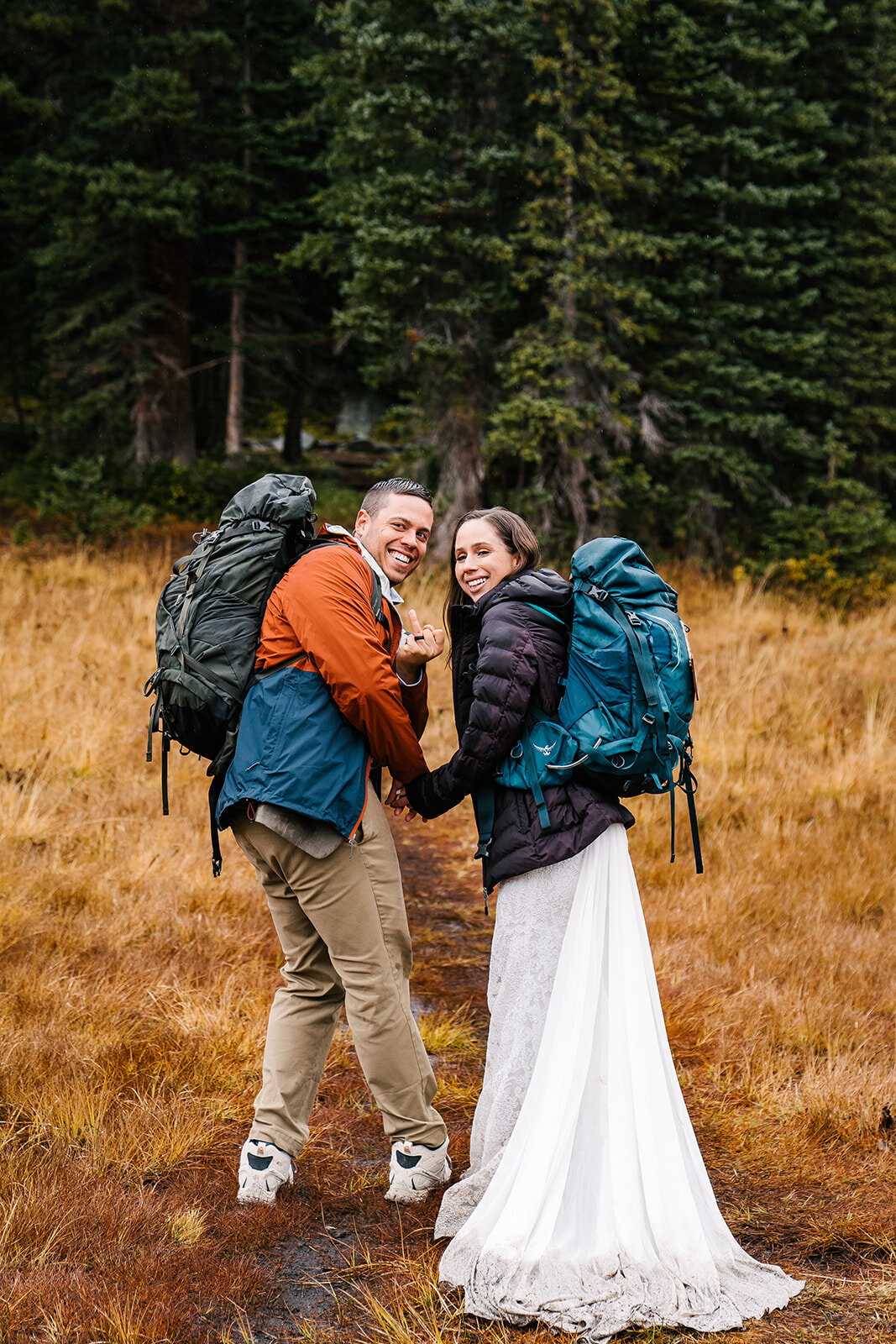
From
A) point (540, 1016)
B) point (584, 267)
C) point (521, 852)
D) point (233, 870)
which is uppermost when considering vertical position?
point (584, 267)

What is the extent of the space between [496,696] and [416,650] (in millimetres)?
370

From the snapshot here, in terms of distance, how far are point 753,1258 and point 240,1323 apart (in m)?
1.42

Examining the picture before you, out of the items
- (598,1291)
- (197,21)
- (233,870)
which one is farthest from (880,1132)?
(197,21)

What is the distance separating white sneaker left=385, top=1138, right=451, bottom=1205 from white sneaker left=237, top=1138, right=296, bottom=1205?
14.1 inches

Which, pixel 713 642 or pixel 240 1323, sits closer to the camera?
pixel 240 1323

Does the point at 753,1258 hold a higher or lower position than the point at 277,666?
lower

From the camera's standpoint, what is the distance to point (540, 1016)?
2.80 m

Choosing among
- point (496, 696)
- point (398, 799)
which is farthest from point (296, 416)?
point (496, 696)

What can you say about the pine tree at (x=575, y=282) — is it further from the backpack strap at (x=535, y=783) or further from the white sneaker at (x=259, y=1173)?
the white sneaker at (x=259, y=1173)

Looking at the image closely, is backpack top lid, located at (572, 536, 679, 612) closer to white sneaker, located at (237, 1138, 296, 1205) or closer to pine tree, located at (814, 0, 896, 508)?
white sneaker, located at (237, 1138, 296, 1205)

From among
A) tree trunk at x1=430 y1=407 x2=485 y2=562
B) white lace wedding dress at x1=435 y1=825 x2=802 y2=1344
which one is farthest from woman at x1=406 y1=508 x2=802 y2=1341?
tree trunk at x1=430 y1=407 x2=485 y2=562

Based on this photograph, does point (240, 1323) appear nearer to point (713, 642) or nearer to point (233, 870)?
point (233, 870)

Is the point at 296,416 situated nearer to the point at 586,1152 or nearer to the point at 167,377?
the point at 167,377

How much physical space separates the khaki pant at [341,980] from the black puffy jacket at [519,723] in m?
0.34
